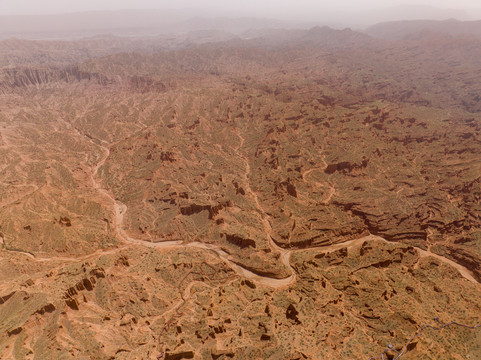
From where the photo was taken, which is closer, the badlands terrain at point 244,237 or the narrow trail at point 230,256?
the badlands terrain at point 244,237

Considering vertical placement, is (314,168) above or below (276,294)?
above

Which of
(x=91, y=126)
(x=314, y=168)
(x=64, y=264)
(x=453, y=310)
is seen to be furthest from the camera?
(x=91, y=126)

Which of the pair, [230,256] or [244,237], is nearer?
[230,256]

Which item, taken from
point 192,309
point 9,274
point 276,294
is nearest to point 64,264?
point 9,274

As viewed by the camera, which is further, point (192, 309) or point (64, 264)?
point (64, 264)

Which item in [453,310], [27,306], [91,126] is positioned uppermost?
[91,126]

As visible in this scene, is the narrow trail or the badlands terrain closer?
the badlands terrain

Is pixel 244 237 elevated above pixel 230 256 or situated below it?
above

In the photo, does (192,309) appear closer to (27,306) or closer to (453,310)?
(27,306)
